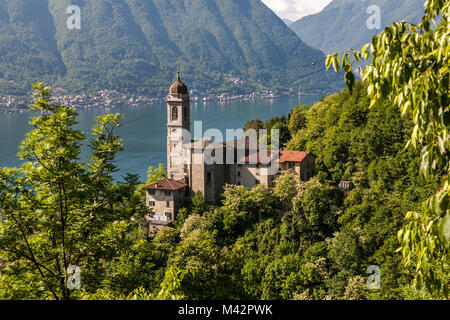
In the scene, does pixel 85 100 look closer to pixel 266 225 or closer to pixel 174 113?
pixel 174 113

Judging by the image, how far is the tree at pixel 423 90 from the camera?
4.51 meters

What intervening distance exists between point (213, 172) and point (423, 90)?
115 feet

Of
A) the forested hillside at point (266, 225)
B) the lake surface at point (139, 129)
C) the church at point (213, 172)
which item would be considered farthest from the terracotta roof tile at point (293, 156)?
the lake surface at point (139, 129)

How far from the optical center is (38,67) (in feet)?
623

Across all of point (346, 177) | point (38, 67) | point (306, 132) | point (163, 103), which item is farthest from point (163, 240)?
point (38, 67)

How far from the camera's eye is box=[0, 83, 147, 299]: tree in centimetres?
841

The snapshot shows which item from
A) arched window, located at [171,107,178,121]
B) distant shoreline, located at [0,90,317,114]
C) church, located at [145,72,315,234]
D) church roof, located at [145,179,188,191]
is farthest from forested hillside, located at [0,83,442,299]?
distant shoreline, located at [0,90,317,114]

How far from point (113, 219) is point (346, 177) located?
104 ft

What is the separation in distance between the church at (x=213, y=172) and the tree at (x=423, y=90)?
33.6 meters

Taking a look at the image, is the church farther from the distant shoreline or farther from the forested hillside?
the distant shoreline

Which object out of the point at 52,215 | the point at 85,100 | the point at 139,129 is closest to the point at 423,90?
the point at 52,215

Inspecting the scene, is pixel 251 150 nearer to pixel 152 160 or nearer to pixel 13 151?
pixel 152 160

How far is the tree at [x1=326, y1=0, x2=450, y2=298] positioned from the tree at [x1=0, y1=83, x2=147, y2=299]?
6047mm

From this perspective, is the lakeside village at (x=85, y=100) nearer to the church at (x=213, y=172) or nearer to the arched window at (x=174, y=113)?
the arched window at (x=174, y=113)
